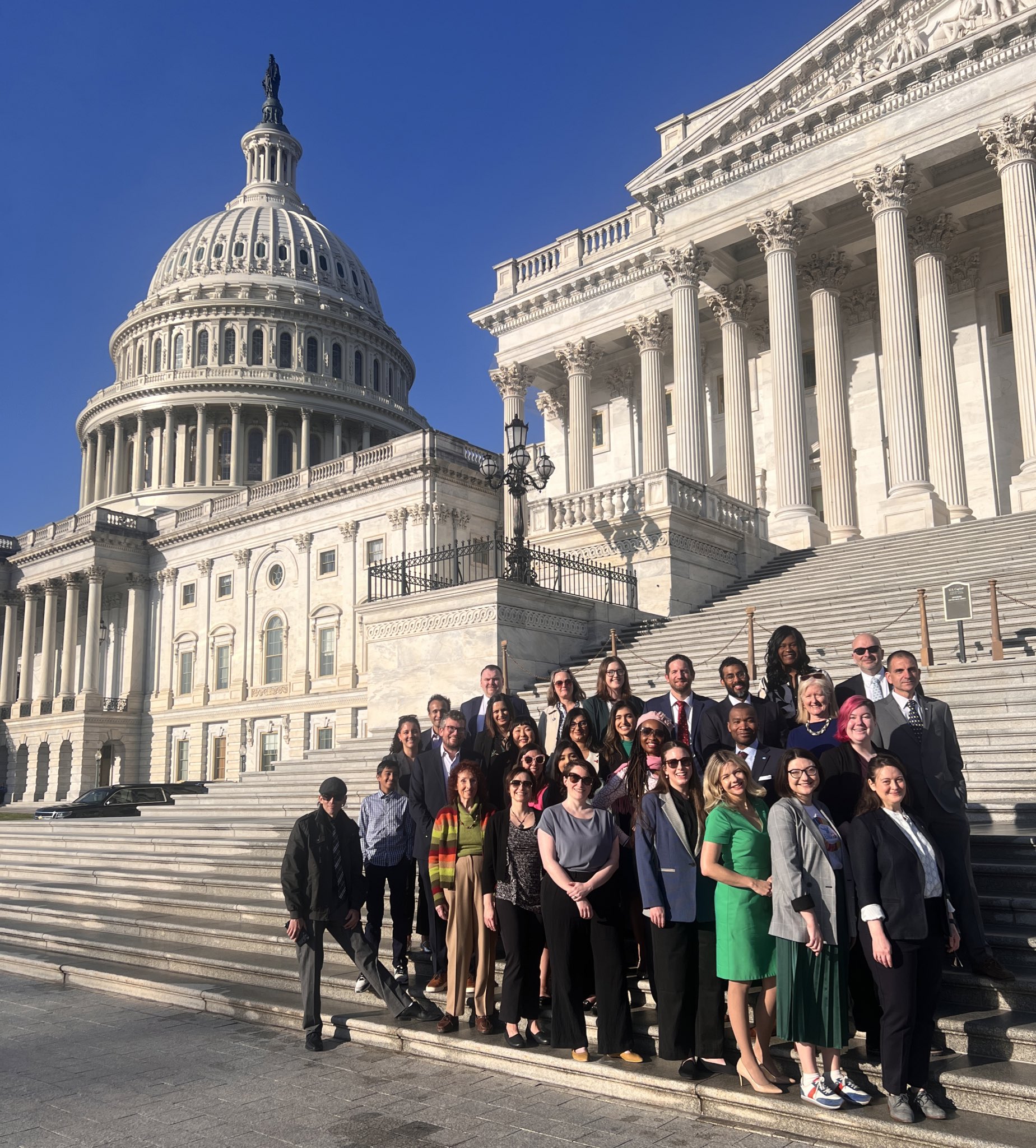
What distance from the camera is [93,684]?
65812 mm

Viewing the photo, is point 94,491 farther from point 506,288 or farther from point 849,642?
point 849,642

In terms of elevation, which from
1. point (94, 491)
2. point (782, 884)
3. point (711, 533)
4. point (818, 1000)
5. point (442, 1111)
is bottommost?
point (442, 1111)

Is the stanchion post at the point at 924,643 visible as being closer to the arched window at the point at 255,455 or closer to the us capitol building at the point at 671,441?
the us capitol building at the point at 671,441

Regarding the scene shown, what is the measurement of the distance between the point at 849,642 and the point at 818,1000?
11.3 m

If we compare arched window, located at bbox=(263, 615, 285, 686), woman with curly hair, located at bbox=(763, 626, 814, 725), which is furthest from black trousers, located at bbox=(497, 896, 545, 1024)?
arched window, located at bbox=(263, 615, 285, 686)

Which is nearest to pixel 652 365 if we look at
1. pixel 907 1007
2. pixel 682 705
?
pixel 682 705

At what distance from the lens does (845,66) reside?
27875 mm

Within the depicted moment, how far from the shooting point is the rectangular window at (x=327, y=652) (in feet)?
174

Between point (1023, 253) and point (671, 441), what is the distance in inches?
580

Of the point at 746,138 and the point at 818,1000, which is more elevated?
the point at 746,138

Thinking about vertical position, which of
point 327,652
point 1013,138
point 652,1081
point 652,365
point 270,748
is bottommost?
point 652,1081

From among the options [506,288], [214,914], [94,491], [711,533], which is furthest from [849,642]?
[94,491]

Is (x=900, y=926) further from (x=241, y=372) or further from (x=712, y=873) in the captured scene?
(x=241, y=372)

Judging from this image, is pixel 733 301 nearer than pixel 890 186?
No
